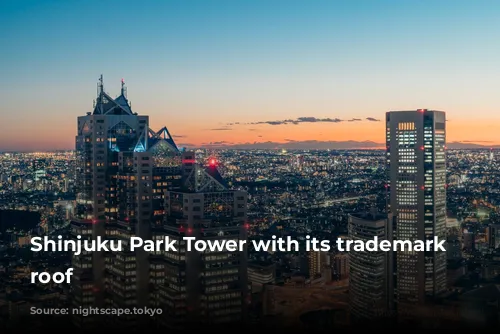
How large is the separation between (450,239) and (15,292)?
12.0m

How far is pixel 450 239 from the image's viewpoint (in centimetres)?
1784

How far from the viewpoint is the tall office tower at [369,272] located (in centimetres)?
1138

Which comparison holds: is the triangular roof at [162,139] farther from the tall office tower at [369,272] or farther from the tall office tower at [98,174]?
the tall office tower at [369,272]

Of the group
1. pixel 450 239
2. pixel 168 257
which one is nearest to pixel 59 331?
pixel 168 257

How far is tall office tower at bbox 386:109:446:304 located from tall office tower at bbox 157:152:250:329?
5.83 m

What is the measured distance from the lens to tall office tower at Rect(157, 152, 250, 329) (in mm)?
7754

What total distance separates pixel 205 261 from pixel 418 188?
689 centimetres

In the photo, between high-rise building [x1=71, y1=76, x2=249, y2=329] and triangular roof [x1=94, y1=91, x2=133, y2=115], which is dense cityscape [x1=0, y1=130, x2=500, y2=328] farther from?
triangular roof [x1=94, y1=91, x2=133, y2=115]

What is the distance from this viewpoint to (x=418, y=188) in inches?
521

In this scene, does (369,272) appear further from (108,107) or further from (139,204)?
(108,107)

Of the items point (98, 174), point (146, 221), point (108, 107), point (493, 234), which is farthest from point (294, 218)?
point (146, 221)

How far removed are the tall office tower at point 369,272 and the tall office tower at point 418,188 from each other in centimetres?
124

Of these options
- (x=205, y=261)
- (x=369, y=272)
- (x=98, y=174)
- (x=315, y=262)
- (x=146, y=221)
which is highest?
(x=98, y=174)

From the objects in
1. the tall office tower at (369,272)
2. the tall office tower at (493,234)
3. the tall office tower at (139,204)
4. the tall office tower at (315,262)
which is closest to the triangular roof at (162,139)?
the tall office tower at (139,204)
